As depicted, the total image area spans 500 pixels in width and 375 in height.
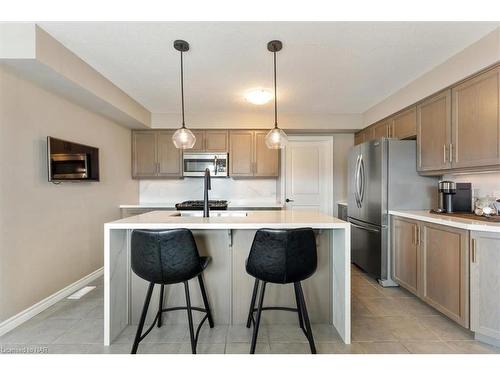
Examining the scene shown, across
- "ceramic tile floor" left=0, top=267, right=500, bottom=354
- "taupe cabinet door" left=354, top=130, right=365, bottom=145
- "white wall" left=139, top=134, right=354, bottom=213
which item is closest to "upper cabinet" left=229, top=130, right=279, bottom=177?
"white wall" left=139, top=134, right=354, bottom=213

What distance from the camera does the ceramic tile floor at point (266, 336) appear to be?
67.9 inches

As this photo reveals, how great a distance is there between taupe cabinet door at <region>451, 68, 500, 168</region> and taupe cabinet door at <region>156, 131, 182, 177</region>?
346cm

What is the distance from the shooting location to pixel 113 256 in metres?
1.81

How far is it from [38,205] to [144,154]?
6.29 ft

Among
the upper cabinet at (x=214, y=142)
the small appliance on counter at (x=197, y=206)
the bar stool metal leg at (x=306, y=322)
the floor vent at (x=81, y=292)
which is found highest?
the upper cabinet at (x=214, y=142)

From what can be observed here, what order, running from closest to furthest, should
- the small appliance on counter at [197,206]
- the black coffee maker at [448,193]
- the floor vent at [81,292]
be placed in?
the black coffee maker at [448,193] → the floor vent at [81,292] → the small appliance on counter at [197,206]

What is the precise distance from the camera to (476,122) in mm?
2016

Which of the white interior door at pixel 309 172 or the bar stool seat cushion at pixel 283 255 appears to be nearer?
the bar stool seat cushion at pixel 283 255

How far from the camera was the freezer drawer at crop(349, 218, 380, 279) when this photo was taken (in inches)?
112

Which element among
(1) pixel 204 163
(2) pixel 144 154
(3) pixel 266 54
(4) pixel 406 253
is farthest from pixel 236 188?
(4) pixel 406 253

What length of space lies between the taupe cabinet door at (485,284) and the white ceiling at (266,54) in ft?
4.93

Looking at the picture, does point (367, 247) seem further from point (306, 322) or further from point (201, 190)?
point (201, 190)

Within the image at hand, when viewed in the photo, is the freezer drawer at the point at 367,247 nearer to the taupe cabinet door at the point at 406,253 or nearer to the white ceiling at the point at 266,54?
the taupe cabinet door at the point at 406,253

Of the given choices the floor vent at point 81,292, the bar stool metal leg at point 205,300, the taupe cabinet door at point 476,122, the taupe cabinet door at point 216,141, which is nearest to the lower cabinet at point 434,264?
the taupe cabinet door at point 476,122
